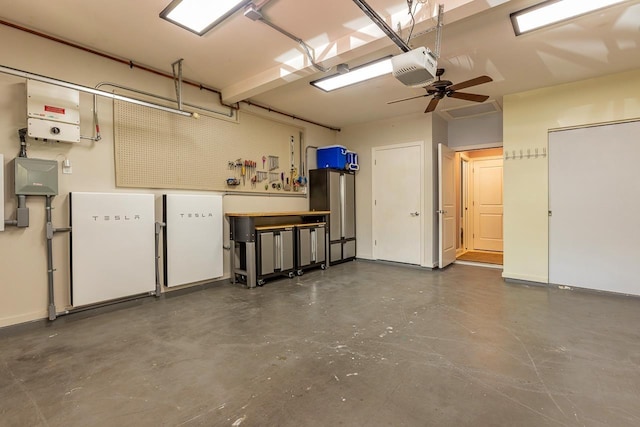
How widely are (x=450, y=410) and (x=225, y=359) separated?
61.6 inches

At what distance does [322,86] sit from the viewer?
4.19 m

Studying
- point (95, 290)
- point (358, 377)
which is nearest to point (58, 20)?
point (95, 290)

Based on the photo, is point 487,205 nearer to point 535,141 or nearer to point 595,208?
point 535,141

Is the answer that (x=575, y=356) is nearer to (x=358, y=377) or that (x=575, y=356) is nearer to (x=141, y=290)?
(x=358, y=377)

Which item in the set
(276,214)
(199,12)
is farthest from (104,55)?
(276,214)

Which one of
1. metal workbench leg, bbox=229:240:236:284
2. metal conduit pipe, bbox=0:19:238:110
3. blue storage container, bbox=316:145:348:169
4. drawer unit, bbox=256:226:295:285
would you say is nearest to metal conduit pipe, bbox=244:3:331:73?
metal conduit pipe, bbox=0:19:238:110

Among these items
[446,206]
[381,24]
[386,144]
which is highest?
[381,24]

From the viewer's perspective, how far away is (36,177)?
2857 millimetres

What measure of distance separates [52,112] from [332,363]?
3.44 m

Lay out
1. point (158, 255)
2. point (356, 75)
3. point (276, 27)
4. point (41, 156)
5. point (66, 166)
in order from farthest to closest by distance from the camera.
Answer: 1. point (356, 75)
2. point (158, 255)
3. point (66, 166)
4. point (41, 156)
5. point (276, 27)

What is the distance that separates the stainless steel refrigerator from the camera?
581 cm

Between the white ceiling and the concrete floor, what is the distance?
8.82ft

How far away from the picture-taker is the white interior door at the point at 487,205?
23.7 ft

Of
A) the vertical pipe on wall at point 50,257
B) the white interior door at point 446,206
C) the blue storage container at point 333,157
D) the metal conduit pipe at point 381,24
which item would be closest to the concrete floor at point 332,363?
the vertical pipe on wall at point 50,257
